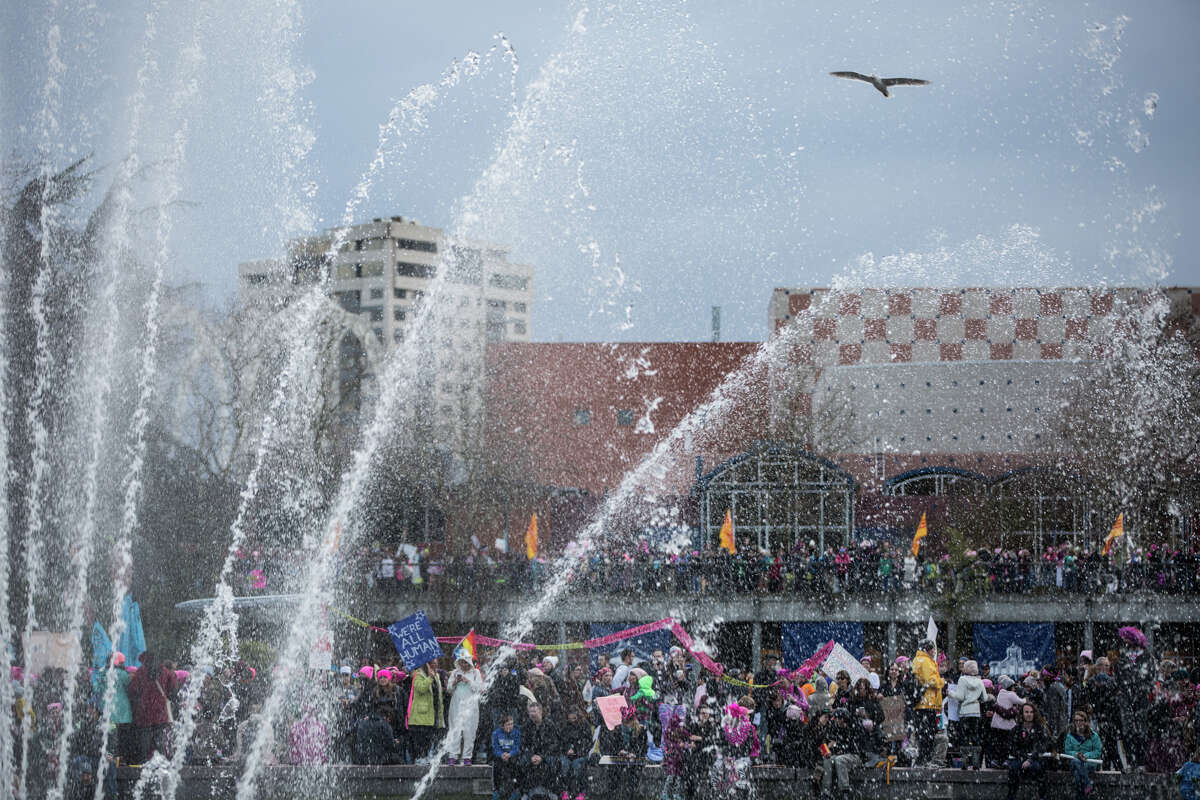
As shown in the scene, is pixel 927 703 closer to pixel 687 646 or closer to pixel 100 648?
pixel 100 648

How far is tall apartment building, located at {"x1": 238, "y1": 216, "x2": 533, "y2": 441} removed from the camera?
5084 cm

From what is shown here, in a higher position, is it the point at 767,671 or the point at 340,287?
the point at 340,287

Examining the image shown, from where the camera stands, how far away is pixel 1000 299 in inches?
1977

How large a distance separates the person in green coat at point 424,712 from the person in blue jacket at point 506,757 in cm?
285

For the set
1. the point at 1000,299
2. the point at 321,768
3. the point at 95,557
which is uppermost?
the point at 1000,299

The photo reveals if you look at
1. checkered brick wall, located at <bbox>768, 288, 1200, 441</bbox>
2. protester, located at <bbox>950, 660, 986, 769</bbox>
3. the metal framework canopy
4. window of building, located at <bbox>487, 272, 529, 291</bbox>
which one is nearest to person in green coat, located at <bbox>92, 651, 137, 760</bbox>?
protester, located at <bbox>950, 660, 986, 769</bbox>

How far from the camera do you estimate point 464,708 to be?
18.3 m

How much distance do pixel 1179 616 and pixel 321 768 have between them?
27110 millimetres

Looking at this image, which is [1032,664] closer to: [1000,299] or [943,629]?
[943,629]

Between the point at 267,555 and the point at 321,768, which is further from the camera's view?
the point at 267,555

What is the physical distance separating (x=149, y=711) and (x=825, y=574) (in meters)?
24.0

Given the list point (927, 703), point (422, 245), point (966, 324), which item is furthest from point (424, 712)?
point (422, 245)

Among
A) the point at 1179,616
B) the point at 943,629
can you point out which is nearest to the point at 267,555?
the point at 943,629

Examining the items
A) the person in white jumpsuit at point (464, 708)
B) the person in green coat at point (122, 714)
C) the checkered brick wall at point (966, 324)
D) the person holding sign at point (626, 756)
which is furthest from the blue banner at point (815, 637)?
the person in green coat at point (122, 714)
